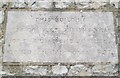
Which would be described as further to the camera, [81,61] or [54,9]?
[54,9]

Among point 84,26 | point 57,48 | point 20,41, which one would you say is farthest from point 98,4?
point 20,41

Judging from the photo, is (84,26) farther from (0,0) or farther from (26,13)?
(0,0)

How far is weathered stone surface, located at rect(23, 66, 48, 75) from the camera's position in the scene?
426 cm

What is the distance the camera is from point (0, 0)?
466 centimetres

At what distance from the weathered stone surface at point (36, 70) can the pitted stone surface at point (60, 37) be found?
0.10 m

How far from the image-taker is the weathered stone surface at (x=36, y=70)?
14.0 ft

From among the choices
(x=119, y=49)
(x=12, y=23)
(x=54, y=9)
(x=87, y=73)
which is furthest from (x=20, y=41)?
(x=119, y=49)

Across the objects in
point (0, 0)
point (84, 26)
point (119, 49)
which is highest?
point (0, 0)

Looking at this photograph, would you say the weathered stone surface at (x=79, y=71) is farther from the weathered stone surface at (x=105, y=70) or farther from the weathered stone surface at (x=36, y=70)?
the weathered stone surface at (x=36, y=70)

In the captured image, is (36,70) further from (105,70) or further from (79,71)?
(105,70)

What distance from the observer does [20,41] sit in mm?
4309

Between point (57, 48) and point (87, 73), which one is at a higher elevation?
point (57, 48)

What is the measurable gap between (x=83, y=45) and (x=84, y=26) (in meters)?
0.27

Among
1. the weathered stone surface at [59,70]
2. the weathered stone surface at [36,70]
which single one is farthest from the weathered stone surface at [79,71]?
the weathered stone surface at [36,70]
